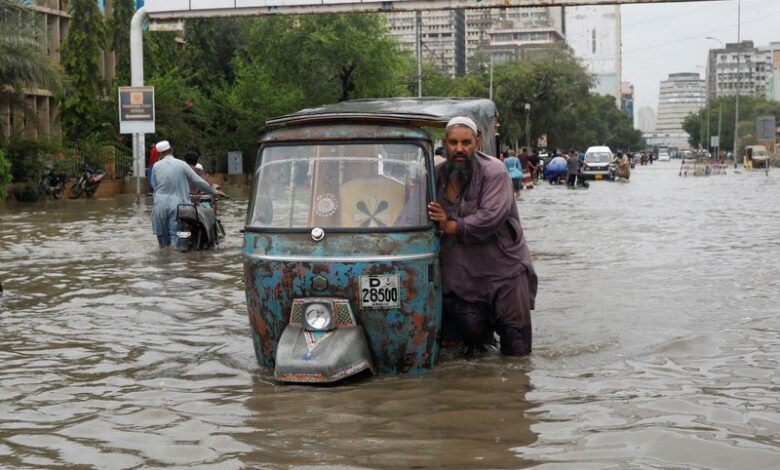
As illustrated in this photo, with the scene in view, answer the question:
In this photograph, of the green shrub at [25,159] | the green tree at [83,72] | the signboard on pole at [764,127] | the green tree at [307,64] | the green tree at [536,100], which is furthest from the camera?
the green tree at [536,100]

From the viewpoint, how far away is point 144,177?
4012 cm

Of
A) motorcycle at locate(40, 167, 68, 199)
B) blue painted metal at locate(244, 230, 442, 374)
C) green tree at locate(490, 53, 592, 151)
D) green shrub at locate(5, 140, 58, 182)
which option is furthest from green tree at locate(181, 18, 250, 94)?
blue painted metal at locate(244, 230, 442, 374)

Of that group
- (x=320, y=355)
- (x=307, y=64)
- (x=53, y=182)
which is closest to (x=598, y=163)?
(x=307, y=64)

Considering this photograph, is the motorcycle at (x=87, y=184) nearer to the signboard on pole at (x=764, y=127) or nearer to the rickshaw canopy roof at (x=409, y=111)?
the rickshaw canopy roof at (x=409, y=111)

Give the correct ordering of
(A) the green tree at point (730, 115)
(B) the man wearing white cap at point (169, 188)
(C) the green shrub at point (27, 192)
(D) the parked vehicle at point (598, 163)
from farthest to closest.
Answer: (A) the green tree at point (730, 115), (D) the parked vehicle at point (598, 163), (C) the green shrub at point (27, 192), (B) the man wearing white cap at point (169, 188)

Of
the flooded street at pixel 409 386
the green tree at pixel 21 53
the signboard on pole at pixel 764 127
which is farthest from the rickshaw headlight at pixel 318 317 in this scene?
the signboard on pole at pixel 764 127

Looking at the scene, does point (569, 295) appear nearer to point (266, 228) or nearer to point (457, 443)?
point (266, 228)

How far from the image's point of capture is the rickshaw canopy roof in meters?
7.60

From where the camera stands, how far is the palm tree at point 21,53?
30456 millimetres

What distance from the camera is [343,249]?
7.36 metres

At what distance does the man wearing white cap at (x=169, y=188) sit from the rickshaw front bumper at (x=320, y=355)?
8.94 metres

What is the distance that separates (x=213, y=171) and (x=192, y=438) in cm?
4777

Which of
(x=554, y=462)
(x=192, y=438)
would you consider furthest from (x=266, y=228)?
(x=554, y=462)

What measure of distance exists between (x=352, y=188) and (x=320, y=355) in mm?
1046
